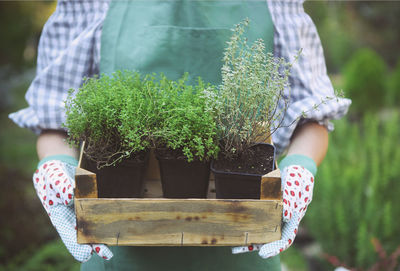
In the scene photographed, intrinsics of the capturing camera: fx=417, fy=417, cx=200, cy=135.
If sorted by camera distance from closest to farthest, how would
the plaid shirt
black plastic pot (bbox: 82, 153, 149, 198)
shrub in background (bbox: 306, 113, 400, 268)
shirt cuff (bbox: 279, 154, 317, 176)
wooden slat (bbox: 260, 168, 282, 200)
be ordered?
wooden slat (bbox: 260, 168, 282, 200) < black plastic pot (bbox: 82, 153, 149, 198) < shirt cuff (bbox: 279, 154, 317, 176) < the plaid shirt < shrub in background (bbox: 306, 113, 400, 268)

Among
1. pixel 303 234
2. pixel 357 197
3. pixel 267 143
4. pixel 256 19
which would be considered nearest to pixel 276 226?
pixel 267 143

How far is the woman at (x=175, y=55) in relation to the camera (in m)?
1.34

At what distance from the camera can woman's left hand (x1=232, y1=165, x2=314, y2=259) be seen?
41.9 inches

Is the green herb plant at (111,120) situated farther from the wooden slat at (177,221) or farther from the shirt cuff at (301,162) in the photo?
the shirt cuff at (301,162)

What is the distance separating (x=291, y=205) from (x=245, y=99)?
1.00ft

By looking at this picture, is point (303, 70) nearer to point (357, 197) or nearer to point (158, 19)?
point (158, 19)

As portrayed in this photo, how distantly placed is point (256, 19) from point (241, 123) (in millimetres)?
467

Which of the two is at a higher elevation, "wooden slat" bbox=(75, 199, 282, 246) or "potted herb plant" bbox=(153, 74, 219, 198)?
"potted herb plant" bbox=(153, 74, 219, 198)

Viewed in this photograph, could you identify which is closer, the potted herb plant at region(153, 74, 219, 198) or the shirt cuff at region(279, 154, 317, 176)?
the potted herb plant at region(153, 74, 219, 198)

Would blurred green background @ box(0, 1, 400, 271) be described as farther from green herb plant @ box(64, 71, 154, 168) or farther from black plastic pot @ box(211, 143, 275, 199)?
green herb plant @ box(64, 71, 154, 168)

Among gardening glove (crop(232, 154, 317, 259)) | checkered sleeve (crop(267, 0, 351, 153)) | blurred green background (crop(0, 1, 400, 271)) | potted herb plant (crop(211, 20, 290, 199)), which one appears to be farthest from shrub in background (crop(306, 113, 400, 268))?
potted herb plant (crop(211, 20, 290, 199))

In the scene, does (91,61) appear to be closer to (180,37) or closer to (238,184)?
(180,37)

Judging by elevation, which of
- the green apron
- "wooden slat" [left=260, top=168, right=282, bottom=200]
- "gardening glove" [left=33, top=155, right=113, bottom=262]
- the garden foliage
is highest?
the green apron

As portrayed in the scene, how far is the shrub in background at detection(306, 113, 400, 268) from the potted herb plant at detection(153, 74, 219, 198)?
1.84 meters
